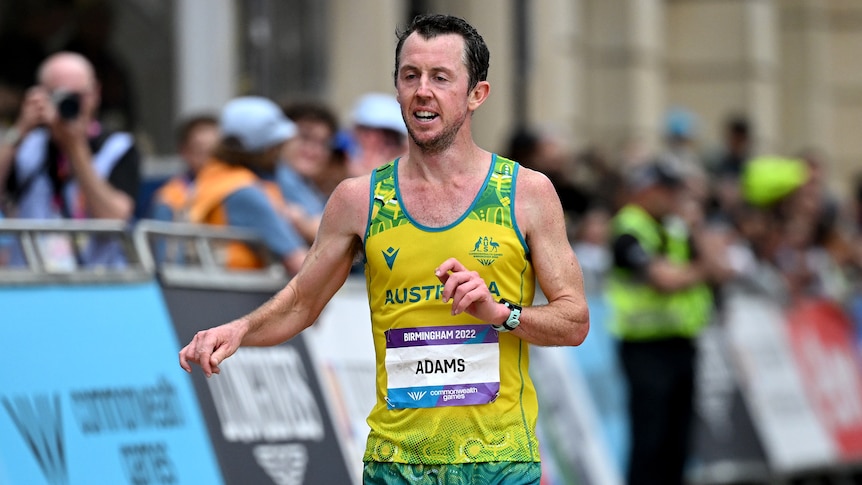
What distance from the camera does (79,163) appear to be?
25.7ft

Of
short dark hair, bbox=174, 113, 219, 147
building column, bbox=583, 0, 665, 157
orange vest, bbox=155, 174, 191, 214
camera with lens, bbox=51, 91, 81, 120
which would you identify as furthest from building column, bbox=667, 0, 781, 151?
camera with lens, bbox=51, 91, 81, 120

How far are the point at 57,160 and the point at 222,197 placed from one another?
3.27ft

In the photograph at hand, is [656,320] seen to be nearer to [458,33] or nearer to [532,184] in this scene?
[532,184]

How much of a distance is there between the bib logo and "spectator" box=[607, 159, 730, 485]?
20.3 ft

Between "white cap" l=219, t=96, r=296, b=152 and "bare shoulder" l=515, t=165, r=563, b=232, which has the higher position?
"bare shoulder" l=515, t=165, r=563, b=232

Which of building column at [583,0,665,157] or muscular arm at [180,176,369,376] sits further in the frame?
building column at [583,0,665,157]

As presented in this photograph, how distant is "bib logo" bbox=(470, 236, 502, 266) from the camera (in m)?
5.25

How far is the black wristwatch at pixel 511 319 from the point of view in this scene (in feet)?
16.9

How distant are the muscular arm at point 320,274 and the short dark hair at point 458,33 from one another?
1.36 feet

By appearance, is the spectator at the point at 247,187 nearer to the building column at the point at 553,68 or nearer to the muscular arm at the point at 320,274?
the muscular arm at the point at 320,274

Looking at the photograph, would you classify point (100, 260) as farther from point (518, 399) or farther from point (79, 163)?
point (518, 399)

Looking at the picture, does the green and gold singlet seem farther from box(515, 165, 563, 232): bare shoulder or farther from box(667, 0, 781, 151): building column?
box(667, 0, 781, 151): building column

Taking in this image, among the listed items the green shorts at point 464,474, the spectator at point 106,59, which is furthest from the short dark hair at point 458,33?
the spectator at point 106,59

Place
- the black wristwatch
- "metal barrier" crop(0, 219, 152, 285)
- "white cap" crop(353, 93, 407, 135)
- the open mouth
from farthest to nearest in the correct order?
1. "white cap" crop(353, 93, 407, 135)
2. "metal barrier" crop(0, 219, 152, 285)
3. the open mouth
4. the black wristwatch
